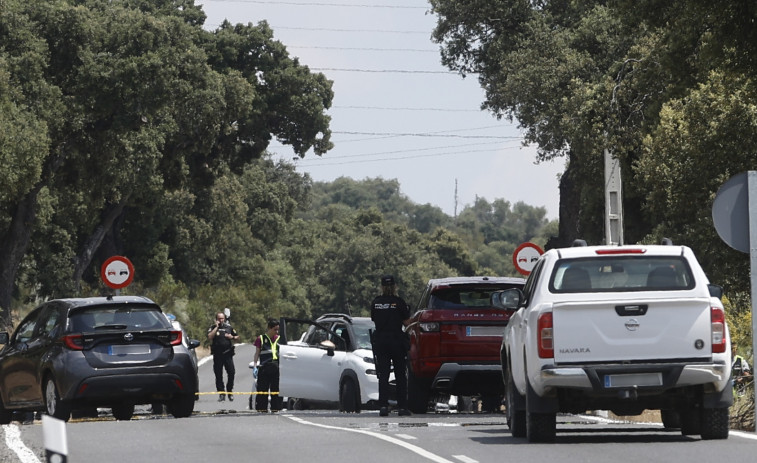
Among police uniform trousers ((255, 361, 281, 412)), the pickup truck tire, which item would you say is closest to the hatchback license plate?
the pickup truck tire

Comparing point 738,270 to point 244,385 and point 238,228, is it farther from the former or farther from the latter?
point 238,228

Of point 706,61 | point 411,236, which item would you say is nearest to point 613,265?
point 706,61

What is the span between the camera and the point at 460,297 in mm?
20234

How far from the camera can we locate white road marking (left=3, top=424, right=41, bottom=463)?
13102 millimetres

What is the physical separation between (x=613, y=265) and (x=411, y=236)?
129 meters

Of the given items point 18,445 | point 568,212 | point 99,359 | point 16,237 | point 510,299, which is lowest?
point 18,445

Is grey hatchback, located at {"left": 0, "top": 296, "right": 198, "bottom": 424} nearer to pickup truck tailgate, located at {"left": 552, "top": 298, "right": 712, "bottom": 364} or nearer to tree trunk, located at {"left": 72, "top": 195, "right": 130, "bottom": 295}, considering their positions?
pickup truck tailgate, located at {"left": 552, "top": 298, "right": 712, "bottom": 364}

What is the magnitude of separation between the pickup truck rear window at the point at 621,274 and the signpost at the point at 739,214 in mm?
1842

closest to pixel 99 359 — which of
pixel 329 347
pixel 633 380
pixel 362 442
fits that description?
pixel 329 347

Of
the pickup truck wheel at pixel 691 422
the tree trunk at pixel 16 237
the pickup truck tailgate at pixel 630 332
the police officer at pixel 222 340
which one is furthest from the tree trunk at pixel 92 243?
the pickup truck tailgate at pixel 630 332

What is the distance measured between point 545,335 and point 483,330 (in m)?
6.72

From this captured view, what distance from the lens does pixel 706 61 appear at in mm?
21234

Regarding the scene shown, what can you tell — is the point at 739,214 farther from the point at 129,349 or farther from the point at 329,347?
the point at 329,347

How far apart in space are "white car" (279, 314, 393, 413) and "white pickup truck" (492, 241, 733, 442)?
336 inches
